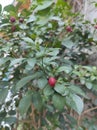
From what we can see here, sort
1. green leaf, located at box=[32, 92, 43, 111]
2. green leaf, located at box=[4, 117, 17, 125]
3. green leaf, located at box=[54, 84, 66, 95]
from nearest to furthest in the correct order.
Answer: green leaf, located at box=[54, 84, 66, 95] < green leaf, located at box=[32, 92, 43, 111] < green leaf, located at box=[4, 117, 17, 125]

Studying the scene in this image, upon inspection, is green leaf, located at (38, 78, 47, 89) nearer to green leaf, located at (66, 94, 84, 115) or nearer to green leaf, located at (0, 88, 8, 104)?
green leaf, located at (66, 94, 84, 115)

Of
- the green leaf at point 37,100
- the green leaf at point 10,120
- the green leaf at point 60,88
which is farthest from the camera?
the green leaf at point 10,120

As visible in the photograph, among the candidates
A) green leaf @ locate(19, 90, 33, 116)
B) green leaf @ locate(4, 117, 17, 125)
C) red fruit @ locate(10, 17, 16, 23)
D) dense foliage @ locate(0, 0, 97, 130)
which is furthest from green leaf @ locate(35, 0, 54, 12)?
green leaf @ locate(4, 117, 17, 125)

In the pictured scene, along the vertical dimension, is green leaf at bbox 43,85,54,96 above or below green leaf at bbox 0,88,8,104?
above

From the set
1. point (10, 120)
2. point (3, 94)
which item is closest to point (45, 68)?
point (3, 94)

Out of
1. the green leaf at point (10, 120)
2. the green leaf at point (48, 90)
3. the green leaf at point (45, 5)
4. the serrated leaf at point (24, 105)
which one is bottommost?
the green leaf at point (10, 120)

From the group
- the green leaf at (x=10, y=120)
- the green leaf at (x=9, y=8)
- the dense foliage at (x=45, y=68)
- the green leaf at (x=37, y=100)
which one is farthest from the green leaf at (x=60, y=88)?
the green leaf at (x=9, y=8)

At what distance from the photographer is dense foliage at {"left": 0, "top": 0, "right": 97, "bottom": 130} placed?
112 cm

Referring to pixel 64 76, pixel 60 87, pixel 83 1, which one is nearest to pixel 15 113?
pixel 64 76

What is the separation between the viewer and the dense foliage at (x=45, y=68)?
1.12m

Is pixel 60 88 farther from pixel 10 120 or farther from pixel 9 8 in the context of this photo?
pixel 9 8

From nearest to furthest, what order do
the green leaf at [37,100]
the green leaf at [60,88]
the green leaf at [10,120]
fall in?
the green leaf at [60,88] < the green leaf at [37,100] < the green leaf at [10,120]

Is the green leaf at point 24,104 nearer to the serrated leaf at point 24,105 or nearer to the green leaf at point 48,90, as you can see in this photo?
the serrated leaf at point 24,105

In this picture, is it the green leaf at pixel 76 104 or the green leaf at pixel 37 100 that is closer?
the green leaf at pixel 76 104
